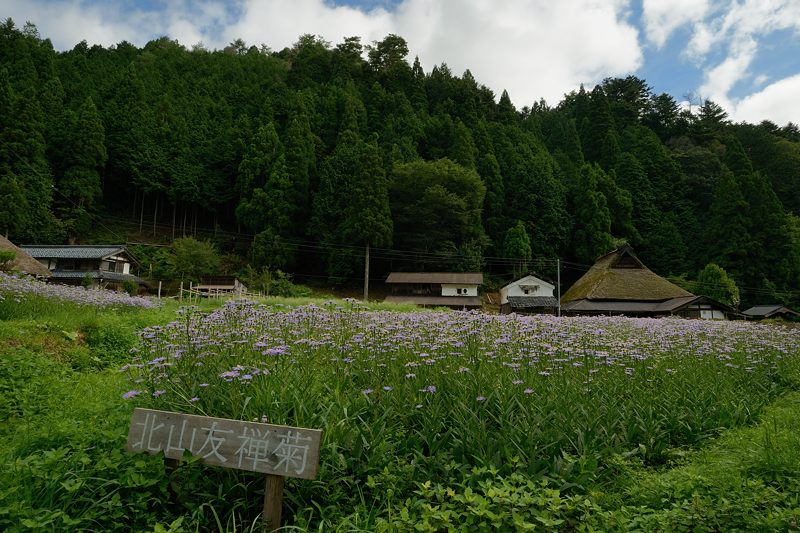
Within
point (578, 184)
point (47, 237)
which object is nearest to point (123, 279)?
point (47, 237)

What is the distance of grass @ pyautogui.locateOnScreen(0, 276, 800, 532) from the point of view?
2.40 m

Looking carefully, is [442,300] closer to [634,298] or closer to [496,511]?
[634,298]

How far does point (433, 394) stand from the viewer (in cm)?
354

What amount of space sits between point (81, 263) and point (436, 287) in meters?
26.0

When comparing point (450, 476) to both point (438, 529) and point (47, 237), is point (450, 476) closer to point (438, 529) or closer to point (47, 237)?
point (438, 529)

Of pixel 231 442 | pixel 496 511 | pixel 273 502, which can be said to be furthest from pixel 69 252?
pixel 496 511

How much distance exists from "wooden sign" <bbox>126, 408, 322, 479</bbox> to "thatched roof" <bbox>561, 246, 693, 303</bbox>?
27286mm

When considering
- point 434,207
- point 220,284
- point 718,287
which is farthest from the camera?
point 434,207

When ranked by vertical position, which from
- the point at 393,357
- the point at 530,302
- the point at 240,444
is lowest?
the point at 240,444

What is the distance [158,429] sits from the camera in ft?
7.80

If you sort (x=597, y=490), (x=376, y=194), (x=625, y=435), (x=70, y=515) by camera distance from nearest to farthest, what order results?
(x=70, y=515)
(x=597, y=490)
(x=625, y=435)
(x=376, y=194)

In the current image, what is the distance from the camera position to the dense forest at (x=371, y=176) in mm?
33000

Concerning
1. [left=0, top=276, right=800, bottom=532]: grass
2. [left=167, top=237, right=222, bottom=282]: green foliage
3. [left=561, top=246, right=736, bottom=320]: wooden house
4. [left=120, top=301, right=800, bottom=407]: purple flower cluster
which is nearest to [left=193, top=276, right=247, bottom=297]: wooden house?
[left=167, top=237, right=222, bottom=282]: green foliage

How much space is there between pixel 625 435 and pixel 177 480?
3248 mm
